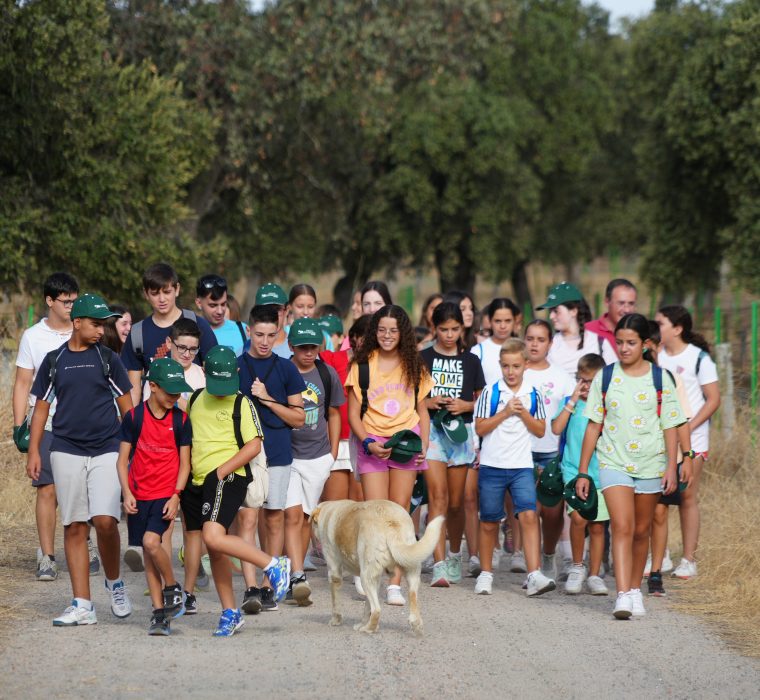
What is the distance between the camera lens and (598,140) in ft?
136

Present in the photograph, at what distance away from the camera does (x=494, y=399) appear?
30.0 ft

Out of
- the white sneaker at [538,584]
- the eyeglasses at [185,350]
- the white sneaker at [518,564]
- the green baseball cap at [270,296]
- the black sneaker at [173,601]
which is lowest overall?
the white sneaker at [518,564]

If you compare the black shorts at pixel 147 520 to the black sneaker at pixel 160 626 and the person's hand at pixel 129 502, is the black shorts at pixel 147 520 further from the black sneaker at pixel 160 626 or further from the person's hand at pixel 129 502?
the black sneaker at pixel 160 626

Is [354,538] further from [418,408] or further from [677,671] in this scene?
[677,671]

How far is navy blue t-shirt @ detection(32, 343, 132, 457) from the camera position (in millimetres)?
7566

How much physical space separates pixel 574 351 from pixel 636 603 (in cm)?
267

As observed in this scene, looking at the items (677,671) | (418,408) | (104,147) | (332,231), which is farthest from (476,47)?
(677,671)

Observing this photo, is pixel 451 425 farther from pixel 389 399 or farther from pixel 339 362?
pixel 339 362

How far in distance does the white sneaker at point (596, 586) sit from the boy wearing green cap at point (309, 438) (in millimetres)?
2055

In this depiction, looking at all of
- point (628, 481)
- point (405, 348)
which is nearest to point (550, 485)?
point (628, 481)

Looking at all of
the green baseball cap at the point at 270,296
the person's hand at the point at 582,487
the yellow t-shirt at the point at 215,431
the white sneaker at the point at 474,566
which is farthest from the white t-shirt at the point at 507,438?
the yellow t-shirt at the point at 215,431

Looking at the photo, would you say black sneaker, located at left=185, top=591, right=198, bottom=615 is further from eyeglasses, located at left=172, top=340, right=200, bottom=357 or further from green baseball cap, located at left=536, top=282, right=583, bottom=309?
green baseball cap, located at left=536, top=282, right=583, bottom=309

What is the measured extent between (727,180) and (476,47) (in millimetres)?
8774

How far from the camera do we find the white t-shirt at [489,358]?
9.91 metres
